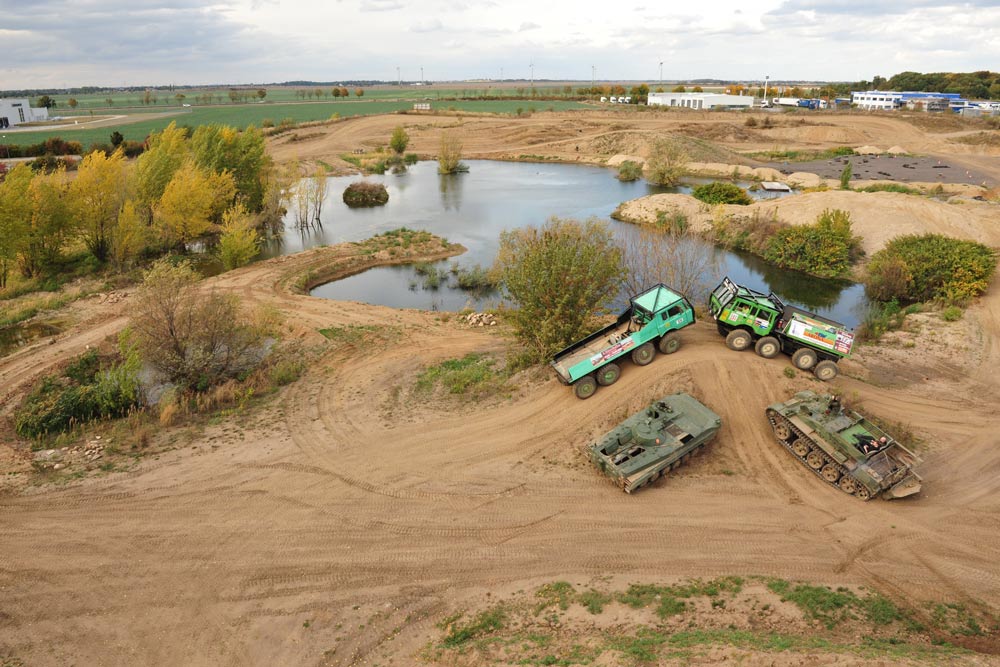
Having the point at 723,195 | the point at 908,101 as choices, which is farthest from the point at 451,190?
the point at 908,101

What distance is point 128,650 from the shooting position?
419 inches

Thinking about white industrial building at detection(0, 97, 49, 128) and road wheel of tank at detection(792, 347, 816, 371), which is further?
white industrial building at detection(0, 97, 49, 128)

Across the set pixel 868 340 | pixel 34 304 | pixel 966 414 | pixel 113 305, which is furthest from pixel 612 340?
pixel 34 304

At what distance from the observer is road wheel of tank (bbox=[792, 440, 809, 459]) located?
15.5m

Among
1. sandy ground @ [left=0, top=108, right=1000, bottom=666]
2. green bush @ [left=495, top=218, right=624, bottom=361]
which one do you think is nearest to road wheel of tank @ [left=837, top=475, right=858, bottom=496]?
sandy ground @ [left=0, top=108, right=1000, bottom=666]

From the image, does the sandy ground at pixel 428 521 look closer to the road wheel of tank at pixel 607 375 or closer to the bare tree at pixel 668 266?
the road wheel of tank at pixel 607 375

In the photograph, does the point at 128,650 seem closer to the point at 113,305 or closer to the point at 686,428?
the point at 686,428

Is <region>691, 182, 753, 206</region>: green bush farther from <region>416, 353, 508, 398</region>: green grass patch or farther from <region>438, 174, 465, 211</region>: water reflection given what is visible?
<region>416, 353, 508, 398</region>: green grass patch

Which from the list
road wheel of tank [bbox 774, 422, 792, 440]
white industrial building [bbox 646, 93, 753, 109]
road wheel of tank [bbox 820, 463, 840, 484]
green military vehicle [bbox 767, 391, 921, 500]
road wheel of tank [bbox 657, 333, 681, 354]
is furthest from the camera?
white industrial building [bbox 646, 93, 753, 109]

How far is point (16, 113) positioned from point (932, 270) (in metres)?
128

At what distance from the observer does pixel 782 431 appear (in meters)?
16.2

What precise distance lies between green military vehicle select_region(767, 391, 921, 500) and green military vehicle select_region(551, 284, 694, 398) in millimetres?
4039

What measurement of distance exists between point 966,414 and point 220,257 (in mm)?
38036

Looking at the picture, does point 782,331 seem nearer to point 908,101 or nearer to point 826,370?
point 826,370
